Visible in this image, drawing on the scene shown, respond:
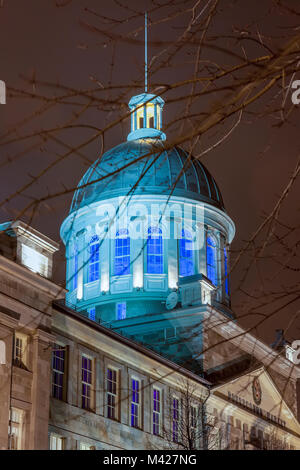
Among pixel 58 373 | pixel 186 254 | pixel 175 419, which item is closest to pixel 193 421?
pixel 175 419

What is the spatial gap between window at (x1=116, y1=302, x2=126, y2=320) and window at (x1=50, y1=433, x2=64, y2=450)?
2099 cm

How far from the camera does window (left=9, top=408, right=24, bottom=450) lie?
1366 inches

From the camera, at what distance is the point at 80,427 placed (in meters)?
40.2

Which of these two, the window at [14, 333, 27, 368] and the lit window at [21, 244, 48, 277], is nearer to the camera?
the window at [14, 333, 27, 368]

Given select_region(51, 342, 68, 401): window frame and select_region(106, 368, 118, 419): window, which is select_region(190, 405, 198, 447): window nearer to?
select_region(106, 368, 118, 419): window

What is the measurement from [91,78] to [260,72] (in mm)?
1749

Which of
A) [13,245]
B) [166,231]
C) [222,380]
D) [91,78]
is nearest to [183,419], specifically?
[222,380]

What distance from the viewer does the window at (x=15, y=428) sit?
34688 mm

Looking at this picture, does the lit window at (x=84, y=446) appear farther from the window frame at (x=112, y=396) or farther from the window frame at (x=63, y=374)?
the window frame at (x=112, y=396)

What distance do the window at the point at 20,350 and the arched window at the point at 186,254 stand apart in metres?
26.2

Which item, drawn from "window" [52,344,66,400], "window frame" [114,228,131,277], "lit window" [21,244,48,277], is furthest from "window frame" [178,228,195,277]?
"lit window" [21,244,48,277]

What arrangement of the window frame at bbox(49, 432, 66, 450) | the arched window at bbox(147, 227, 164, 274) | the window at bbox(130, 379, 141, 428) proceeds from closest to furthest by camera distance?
the window frame at bbox(49, 432, 66, 450)
the window at bbox(130, 379, 141, 428)
the arched window at bbox(147, 227, 164, 274)
